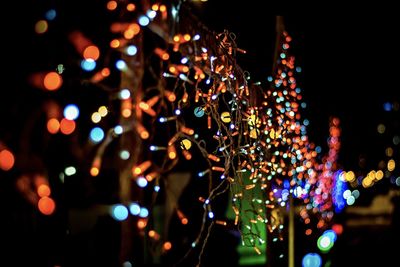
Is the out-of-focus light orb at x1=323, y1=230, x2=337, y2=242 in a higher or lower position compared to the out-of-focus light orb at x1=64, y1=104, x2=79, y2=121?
lower

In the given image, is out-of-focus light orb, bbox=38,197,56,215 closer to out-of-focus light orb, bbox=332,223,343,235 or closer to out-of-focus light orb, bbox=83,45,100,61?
out-of-focus light orb, bbox=83,45,100,61

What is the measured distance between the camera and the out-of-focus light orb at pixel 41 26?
6.17 ft

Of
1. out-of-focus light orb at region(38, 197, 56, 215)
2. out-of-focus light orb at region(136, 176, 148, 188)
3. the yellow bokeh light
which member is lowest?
the yellow bokeh light

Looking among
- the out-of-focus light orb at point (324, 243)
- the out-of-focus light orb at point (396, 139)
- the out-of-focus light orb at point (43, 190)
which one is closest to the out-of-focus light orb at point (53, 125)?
the out-of-focus light orb at point (43, 190)

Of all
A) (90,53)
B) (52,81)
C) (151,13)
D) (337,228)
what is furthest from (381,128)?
(52,81)

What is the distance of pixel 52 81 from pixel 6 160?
404 mm

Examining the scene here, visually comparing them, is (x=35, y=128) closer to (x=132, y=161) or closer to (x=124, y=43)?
(x=132, y=161)

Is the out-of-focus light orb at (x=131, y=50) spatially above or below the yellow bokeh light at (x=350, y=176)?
above

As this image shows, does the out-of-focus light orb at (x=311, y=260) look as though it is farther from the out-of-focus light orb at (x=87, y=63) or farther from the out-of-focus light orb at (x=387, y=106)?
the out-of-focus light orb at (x=387, y=106)

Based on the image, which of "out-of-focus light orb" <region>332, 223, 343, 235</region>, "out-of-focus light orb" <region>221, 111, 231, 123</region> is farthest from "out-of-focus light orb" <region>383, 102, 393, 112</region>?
"out-of-focus light orb" <region>221, 111, 231, 123</region>

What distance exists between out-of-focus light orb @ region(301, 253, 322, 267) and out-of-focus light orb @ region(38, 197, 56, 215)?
4.32 metres

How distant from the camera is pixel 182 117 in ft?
10.1

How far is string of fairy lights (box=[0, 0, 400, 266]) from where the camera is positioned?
7.71 ft

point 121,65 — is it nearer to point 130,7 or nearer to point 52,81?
point 130,7
